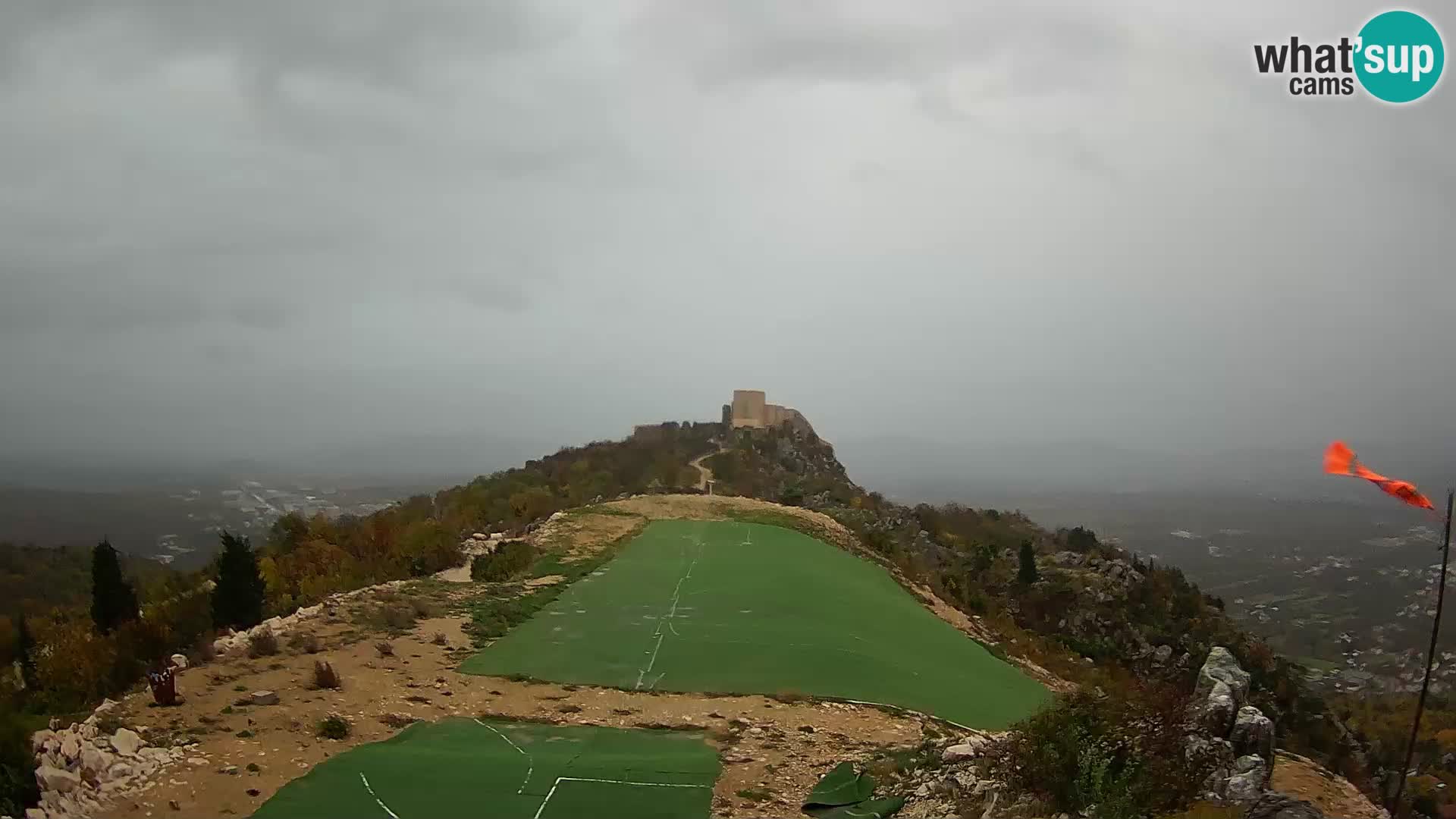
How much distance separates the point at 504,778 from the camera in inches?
290

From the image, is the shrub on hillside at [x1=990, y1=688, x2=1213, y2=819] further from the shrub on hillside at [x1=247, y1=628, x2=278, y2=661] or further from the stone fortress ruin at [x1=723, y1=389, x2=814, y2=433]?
the stone fortress ruin at [x1=723, y1=389, x2=814, y2=433]

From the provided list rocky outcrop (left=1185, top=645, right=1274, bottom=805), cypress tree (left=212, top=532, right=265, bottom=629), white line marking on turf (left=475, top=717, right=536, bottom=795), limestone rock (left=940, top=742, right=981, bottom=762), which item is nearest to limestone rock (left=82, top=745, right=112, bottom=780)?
white line marking on turf (left=475, top=717, right=536, bottom=795)

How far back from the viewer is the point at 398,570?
18422 millimetres

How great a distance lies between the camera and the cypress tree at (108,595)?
46.4 ft

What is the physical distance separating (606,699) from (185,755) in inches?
185

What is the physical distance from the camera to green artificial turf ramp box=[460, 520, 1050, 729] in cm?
1152

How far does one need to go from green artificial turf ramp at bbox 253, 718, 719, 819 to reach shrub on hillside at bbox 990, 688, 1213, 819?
2938 millimetres

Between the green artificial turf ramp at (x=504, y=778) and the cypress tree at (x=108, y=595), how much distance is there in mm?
9454

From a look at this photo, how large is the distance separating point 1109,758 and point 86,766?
8546 millimetres

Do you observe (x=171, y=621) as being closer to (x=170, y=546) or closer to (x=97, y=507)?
(x=170, y=546)

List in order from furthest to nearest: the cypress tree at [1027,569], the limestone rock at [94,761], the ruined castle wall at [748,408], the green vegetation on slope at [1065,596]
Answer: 1. the ruined castle wall at [748,408]
2. the cypress tree at [1027,569]
3. the green vegetation on slope at [1065,596]
4. the limestone rock at [94,761]

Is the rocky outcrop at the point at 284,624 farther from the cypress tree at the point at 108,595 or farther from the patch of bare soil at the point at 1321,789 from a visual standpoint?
the patch of bare soil at the point at 1321,789

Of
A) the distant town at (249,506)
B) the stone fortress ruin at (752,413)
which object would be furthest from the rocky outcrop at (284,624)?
the stone fortress ruin at (752,413)

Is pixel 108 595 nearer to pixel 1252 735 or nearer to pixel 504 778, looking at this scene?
pixel 504 778
